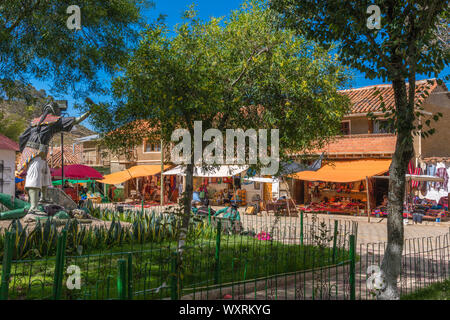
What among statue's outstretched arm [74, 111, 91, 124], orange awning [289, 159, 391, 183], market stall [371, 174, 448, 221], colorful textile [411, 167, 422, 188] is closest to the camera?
statue's outstretched arm [74, 111, 91, 124]

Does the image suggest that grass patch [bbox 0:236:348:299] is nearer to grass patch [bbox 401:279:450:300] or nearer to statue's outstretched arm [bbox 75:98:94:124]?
grass patch [bbox 401:279:450:300]

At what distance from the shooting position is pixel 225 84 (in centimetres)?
788

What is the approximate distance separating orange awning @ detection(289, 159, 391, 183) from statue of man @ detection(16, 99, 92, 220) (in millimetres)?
12636

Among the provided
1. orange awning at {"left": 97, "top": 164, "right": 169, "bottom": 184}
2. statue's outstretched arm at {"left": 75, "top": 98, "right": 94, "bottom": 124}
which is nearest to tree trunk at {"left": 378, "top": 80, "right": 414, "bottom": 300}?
statue's outstretched arm at {"left": 75, "top": 98, "right": 94, "bottom": 124}

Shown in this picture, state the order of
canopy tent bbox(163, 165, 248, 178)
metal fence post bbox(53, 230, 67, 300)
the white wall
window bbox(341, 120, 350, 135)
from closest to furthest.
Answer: metal fence post bbox(53, 230, 67, 300), canopy tent bbox(163, 165, 248, 178), the white wall, window bbox(341, 120, 350, 135)

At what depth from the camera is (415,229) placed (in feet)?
56.1

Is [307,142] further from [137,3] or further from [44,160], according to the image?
[44,160]

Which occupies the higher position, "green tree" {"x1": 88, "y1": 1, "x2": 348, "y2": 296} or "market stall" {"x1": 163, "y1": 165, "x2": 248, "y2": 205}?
"green tree" {"x1": 88, "y1": 1, "x2": 348, "y2": 296}

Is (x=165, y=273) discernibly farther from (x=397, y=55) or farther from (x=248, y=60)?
(x=397, y=55)

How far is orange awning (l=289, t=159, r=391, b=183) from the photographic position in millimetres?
20359

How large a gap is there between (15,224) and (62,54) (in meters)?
3.80

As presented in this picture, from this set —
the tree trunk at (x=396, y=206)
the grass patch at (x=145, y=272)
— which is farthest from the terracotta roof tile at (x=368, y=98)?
the tree trunk at (x=396, y=206)
